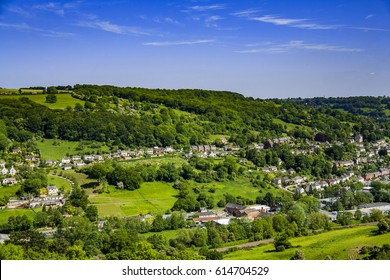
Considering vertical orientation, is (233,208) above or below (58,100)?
below

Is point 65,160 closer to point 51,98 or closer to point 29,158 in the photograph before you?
point 29,158

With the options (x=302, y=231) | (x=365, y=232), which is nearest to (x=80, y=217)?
(x=302, y=231)

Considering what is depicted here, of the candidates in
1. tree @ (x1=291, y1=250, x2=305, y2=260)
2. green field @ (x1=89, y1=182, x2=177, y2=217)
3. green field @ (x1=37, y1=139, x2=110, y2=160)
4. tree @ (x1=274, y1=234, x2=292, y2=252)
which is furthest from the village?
tree @ (x1=291, y1=250, x2=305, y2=260)

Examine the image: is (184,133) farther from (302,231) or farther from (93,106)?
(302,231)

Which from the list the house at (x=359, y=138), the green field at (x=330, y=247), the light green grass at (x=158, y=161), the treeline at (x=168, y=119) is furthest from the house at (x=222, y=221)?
the house at (x=359, y=138)

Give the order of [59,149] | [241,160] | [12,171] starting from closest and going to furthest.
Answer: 1. [12,171]
2. [59,149]
3. [241,160]

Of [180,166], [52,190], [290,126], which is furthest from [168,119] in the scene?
[52,190]

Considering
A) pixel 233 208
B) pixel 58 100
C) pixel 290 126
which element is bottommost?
pixel 233 208
